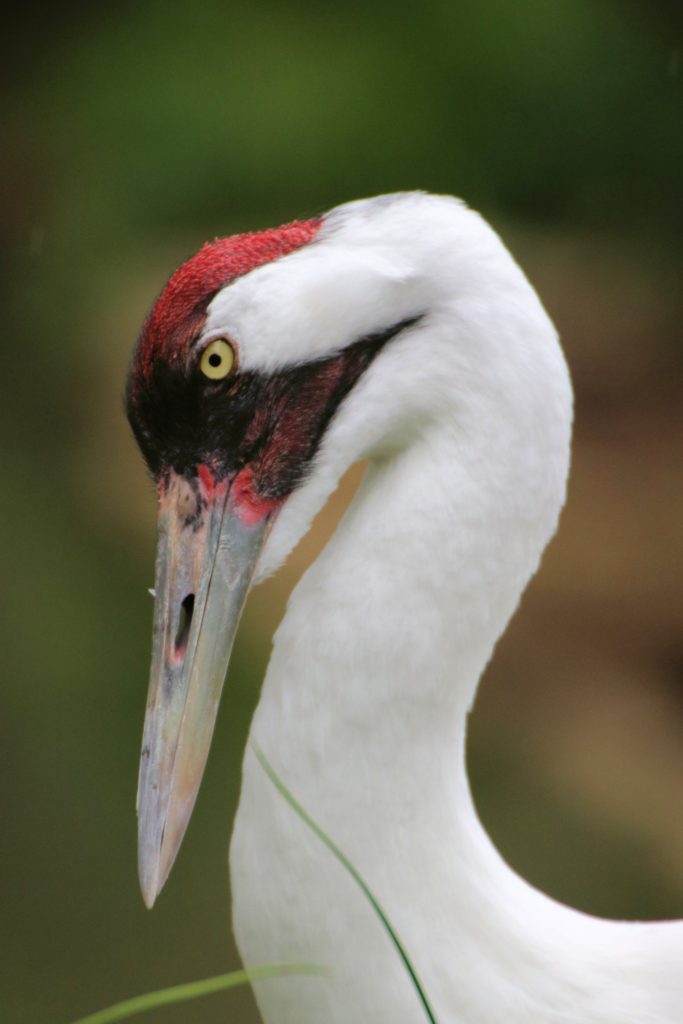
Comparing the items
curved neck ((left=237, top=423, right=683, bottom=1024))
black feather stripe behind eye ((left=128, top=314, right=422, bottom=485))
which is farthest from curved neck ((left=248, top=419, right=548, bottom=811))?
black feather stripe behind eye ((left=128, top=314, right=422, bottom=485))

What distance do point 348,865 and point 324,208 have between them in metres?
3.24

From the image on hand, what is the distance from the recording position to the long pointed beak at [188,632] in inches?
64.9

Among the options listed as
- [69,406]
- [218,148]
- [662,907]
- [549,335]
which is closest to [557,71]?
[218,148]

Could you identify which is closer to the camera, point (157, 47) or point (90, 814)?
point (90, 814)

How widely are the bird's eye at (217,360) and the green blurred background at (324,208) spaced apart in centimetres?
248

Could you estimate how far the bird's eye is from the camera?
1.58 metres

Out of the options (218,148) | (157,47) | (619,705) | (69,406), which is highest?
(157,47)

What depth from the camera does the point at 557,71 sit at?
4.65 m

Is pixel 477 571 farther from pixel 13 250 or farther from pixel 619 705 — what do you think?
pixel 13 250

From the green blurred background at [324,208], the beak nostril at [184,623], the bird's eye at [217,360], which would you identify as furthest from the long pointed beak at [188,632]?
the green blurred background at [324,208]

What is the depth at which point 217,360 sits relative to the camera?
1583 mm

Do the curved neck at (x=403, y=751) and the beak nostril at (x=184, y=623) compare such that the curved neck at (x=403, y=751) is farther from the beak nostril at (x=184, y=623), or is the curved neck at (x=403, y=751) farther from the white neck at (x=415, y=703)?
the beak nostril at (x=184, y=623)

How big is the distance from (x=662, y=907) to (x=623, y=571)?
3.44ft

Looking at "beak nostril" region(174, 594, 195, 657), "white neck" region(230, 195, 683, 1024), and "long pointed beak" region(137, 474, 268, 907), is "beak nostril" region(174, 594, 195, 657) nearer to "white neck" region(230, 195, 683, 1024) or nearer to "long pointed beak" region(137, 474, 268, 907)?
"long pointed beak" region(137, 474, 268, 907)
